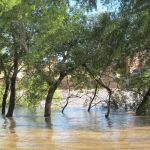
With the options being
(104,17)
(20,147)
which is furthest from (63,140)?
(104,17)

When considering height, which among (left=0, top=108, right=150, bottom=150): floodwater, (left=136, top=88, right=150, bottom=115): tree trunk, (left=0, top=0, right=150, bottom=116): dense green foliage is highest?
(left=0, top=0, right=150, bottom=116): dense green foliage

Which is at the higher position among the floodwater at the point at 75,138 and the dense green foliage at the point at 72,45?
the dense green foliage at the point at 72,45

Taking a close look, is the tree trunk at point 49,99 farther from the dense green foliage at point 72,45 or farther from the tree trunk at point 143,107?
the tree trunk at point 143,107

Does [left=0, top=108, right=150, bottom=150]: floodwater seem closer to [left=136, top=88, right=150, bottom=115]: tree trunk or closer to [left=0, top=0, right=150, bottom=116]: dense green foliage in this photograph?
[left=0, top=0, right=150, bottom=116]: dense green foliage

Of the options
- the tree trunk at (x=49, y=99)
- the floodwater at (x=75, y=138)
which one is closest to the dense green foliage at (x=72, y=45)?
the tree trunk at (x=49, y=99)

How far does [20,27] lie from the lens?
2364cm

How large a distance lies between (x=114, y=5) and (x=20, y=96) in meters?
17.8

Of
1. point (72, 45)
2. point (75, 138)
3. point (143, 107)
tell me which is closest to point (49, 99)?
point (72, 45)

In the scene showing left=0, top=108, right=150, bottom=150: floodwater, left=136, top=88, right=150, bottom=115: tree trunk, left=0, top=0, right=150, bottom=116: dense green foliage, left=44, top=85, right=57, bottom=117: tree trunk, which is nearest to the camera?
left=0, top=108, right=150, bottom=150: floodwater

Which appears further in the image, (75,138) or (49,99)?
(49,99)

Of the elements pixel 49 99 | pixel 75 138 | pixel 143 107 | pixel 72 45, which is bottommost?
pixel 75 138

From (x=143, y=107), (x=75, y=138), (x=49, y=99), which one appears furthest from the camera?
(x=143, y=107)

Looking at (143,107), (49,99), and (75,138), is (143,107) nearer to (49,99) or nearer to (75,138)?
(49,99)

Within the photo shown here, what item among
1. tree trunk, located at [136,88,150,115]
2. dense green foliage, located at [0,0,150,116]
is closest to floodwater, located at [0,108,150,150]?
dense green foliage, located at [0,0,150,116]
